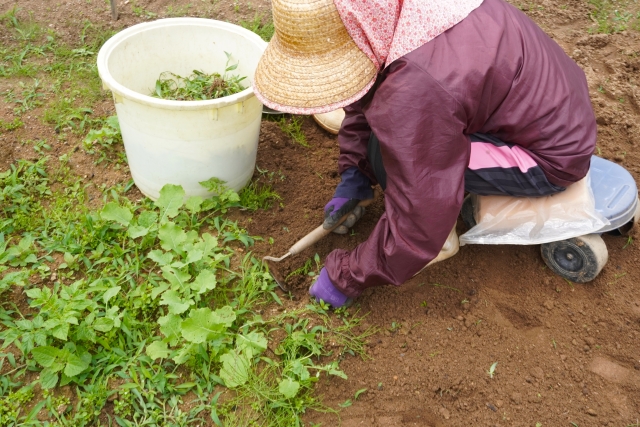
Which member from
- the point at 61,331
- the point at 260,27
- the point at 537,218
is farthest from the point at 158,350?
the point at 260,27

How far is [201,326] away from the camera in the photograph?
1.90 meters

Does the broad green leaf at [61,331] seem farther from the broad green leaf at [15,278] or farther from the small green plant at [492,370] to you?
the small green plant at [492,370]

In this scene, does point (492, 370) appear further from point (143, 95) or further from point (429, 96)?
point (143, 95)

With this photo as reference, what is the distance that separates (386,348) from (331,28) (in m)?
1.19

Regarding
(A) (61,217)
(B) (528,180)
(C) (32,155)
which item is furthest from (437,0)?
(C) (32,155)

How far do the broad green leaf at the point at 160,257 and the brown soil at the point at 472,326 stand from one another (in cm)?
40

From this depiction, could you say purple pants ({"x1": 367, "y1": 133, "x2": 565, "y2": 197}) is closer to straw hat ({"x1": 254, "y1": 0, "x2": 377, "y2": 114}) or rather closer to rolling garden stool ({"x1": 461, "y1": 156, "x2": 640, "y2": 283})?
rolling garden stool ({"x1": 461, "y1": 156, "x2": 640, "y2": 283})

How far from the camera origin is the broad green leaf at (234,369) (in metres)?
1.87

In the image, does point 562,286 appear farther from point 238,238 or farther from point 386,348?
point 238,238

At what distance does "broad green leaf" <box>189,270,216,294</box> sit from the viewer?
6.68ft

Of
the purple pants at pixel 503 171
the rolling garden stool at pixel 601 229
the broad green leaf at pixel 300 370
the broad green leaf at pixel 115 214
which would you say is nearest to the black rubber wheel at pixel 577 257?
the rolling garden stool at pixel 601 229

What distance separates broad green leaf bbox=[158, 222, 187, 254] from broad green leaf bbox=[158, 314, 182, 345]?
0.98ft

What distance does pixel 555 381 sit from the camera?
203 centimetres

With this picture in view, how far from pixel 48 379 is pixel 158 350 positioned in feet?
1.16
